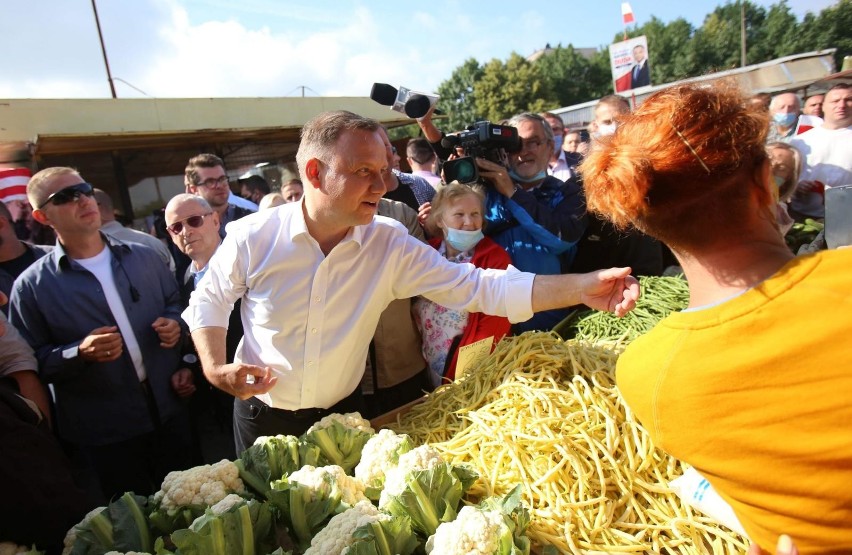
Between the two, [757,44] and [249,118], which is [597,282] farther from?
[757,44]

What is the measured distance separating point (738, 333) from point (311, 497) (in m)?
1.16

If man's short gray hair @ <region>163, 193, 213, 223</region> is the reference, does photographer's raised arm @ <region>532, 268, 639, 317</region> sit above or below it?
below

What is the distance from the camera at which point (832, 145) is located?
428cm

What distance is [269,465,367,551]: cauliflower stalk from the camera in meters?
1.40

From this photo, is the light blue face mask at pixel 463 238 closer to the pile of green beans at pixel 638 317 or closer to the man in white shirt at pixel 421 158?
the pile of green beans at pixel 638 317

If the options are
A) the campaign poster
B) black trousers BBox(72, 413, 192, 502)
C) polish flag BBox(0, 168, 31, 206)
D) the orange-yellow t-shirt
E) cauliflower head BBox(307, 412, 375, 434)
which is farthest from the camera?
the campaign poster

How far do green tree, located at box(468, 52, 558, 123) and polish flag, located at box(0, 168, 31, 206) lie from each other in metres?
38.3

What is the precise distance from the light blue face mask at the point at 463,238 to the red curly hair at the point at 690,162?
1792mm

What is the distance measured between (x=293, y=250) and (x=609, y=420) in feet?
4.50

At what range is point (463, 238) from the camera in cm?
285

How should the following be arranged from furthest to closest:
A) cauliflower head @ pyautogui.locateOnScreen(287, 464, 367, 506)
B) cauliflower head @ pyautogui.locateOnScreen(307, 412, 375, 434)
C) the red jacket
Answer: the red jacket, cauliflower head @ pyautogui.locateOnScreen(307, 412, 375, 434), cauliflower head @ pyautogui.locateOnScreen(287, 464, 367, 506)

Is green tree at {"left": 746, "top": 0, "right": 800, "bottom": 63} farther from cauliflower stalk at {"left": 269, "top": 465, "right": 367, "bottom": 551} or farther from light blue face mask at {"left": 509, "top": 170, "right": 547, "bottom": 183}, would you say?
cauliflower stalk at {"left": 269, "top": 465, "right": 367, "bottom": 551}

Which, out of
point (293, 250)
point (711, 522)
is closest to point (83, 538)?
point (293, 250)

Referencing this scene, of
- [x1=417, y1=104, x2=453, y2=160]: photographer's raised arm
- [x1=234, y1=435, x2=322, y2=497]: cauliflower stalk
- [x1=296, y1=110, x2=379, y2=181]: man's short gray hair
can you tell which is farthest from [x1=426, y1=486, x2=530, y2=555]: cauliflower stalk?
[x1=417, y1=104, x2=453, y2=160]: photographer's raised arm
